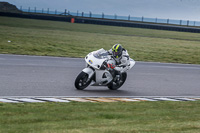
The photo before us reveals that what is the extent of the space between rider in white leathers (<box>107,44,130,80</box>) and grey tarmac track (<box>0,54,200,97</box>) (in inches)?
27.5

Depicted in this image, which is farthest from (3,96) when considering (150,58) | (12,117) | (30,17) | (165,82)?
(30,17)

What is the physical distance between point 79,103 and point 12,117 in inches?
99.4

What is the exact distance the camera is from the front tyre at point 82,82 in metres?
11.4

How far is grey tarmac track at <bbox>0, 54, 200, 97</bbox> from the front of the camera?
1124 cm

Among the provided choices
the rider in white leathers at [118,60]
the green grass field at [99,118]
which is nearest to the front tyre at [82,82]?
the rider in white leathers at [118,60]

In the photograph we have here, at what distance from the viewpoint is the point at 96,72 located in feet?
37.9

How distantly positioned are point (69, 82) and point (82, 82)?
1.62m

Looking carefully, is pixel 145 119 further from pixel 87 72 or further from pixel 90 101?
pixel 87 72

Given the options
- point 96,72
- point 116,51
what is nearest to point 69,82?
point 96,72

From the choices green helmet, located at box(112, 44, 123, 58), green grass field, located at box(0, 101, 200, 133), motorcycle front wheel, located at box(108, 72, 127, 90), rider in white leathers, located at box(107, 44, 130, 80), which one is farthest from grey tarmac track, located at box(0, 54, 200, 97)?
green grass field, located at box(0, 101, 200, 133)

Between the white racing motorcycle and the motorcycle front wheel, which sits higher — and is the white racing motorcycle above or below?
above

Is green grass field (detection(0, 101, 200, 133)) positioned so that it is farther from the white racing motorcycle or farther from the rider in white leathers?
the rider in white leathers

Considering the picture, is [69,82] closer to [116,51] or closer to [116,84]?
[116,84]

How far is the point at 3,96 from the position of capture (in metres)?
9.84
